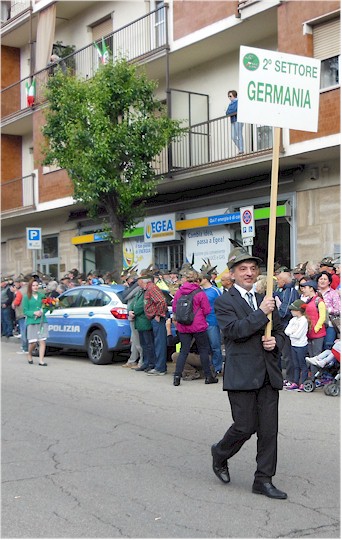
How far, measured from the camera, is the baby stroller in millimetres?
10250

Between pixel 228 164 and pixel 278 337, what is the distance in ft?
41.2

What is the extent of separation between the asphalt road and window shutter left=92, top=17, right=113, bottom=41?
54.3ft

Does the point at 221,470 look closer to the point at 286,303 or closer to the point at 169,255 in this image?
the point at 286,303

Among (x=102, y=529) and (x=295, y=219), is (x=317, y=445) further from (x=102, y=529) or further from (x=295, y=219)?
(x=295, y=219)

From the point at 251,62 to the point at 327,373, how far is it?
615 cm

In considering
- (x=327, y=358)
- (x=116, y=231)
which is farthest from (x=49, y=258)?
(x=327, y=358)

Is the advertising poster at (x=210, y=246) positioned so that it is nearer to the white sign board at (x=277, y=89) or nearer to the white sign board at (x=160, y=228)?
the white sign board at (x=160, y=228)

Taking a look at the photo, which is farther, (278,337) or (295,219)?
(295,219)

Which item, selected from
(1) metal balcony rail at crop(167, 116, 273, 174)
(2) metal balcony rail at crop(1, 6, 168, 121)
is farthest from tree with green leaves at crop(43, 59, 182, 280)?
(1) metal balcony rail at crop(167, 116, 273, 174)

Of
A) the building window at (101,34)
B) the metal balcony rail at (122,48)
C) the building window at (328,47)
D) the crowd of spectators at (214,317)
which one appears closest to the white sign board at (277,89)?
the crowd of spectators at (214,317)

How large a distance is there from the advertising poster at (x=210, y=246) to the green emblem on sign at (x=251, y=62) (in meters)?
13.8

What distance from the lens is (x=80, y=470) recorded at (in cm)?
643

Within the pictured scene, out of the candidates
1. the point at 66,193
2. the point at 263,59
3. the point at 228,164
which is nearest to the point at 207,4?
the point at 228,164

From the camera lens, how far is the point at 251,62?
5668 millimetres
